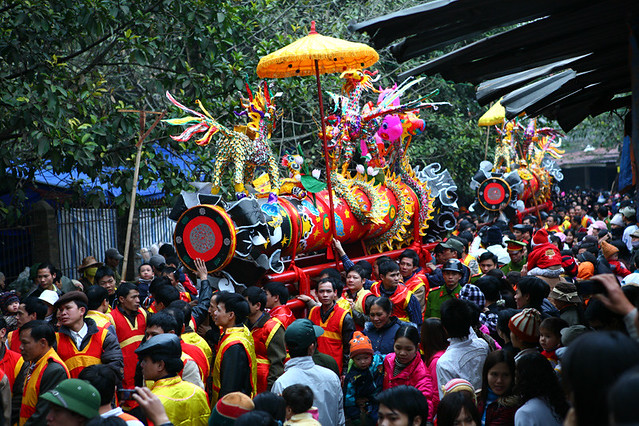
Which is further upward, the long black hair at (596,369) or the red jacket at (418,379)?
the long black hair at (596,369)

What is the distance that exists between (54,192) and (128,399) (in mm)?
7046

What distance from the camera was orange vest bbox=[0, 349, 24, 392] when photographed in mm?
4887

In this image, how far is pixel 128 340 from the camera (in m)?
5.84

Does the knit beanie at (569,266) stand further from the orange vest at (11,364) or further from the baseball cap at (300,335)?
the orange vest at (11,364)

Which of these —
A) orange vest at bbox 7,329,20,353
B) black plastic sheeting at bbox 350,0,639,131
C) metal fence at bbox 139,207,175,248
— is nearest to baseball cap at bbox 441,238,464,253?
black plastic sheeting at bbox 350,0,639,131

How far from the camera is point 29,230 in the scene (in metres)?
11.5

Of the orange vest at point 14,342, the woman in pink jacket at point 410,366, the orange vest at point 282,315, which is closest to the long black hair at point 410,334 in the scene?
the woman in pink jacket at point 410,366

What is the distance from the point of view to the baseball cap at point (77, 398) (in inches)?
120

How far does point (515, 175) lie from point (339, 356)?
10.9m

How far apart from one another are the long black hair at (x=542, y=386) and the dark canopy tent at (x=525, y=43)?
1.27 m

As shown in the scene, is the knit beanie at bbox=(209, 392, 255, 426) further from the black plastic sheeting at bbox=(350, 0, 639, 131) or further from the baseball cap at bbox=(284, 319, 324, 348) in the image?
the black plastic sheeting at bbox=(350, 0, 639, 131)

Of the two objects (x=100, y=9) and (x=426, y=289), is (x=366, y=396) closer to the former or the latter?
(x=426, y=289)

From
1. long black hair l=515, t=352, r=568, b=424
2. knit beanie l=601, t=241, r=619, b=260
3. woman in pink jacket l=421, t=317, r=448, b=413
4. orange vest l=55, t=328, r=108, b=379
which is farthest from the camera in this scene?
knit beanie l=601, t=241, r=619, b=260

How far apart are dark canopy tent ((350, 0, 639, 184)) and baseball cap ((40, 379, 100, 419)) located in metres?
2.03
